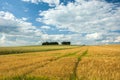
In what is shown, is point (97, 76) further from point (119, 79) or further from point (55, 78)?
point (55, 78)

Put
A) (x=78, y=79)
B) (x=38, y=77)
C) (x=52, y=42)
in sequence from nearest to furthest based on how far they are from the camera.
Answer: (x=78, y=79)
(x=38, y=77)
(x=52, y=42)

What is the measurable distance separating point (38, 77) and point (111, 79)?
4437mm

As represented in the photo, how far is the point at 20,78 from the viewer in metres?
13.5

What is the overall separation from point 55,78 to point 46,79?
1.89 ft

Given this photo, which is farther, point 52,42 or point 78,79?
point 52,42

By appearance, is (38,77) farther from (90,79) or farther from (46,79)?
(90,79)

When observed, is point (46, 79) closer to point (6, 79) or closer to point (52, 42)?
point (6, 79)

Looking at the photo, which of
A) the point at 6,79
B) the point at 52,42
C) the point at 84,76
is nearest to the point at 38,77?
the point at 6,79

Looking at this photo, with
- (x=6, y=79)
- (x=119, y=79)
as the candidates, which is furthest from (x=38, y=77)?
(x=119, y=79)

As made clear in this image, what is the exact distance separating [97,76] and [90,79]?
1.01 metres

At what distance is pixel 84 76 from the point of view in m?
14.0

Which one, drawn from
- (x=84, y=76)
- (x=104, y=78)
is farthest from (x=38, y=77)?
(x=104, y=78)

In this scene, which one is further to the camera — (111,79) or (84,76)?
(84,76)

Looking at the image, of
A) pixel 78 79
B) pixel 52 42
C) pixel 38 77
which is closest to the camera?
pixel 78 79
